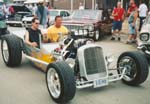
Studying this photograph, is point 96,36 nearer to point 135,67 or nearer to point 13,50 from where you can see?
point 13,50

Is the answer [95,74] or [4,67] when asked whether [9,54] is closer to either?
[4,67]

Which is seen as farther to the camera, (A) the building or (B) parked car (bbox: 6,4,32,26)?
(A) the building

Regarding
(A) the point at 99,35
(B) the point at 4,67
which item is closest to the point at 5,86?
(B) the point at 4,67

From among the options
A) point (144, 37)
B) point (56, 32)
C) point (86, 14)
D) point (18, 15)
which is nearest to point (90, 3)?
point (18, 15)

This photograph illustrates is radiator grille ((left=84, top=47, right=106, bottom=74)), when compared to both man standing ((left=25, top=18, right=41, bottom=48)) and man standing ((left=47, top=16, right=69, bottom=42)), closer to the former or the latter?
man standing ((left=47, top=16, right=69, bottom=42))

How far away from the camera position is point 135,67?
6398mm

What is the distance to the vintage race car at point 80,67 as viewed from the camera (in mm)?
5355

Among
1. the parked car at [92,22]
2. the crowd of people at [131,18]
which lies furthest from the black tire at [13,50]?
the crowd of people at [131,18]

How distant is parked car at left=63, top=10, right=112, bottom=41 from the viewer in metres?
14.1

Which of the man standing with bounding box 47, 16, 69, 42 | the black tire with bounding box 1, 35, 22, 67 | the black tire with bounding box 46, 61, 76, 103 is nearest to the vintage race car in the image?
the black tire with bounding box 46, 61, 76, 103

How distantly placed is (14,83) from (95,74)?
1.95 meters

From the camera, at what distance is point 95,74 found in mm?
6047

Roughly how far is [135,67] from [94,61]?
3.15 feet

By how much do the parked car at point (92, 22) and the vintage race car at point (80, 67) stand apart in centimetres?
675
